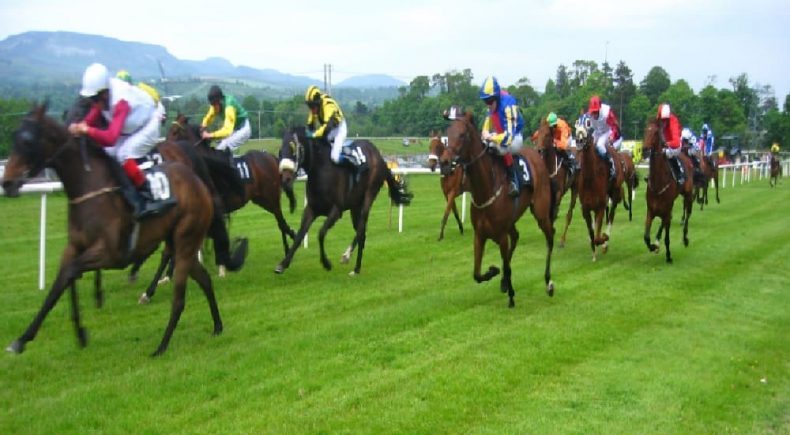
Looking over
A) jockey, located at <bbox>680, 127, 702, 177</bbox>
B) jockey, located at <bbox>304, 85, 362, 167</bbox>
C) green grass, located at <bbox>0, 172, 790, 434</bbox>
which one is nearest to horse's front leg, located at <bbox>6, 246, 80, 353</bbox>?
green grass, located at <bbox>0, 172, 790, 434</bbox>

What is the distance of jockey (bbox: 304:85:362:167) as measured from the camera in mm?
10742

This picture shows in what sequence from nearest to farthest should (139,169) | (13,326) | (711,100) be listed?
(139,169) → (13,326) → (711,100)

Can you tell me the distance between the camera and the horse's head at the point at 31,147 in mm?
5977

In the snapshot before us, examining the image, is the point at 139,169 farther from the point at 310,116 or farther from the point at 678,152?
the point at 678,152

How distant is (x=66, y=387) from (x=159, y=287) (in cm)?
397

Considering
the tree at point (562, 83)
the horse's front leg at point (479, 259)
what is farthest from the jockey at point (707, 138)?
the tree at point (562, 83)

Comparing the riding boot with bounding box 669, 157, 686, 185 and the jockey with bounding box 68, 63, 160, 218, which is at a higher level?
the jockey with bounding box 68, 63, 160, 218

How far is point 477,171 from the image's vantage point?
8633 mm

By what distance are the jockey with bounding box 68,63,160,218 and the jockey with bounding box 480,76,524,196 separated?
143 inches

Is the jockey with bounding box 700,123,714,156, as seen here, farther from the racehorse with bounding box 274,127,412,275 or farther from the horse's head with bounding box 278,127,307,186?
the horse's head with bounding box 278,127,307,186

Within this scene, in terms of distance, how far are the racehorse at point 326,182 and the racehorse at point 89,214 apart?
10.1ft

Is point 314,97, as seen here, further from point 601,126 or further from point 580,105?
point 580,105

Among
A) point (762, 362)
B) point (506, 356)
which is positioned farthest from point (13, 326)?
point (762, 362)

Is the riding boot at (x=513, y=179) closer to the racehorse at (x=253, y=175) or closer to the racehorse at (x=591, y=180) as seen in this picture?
the racehorse at (x=253, y=175)
